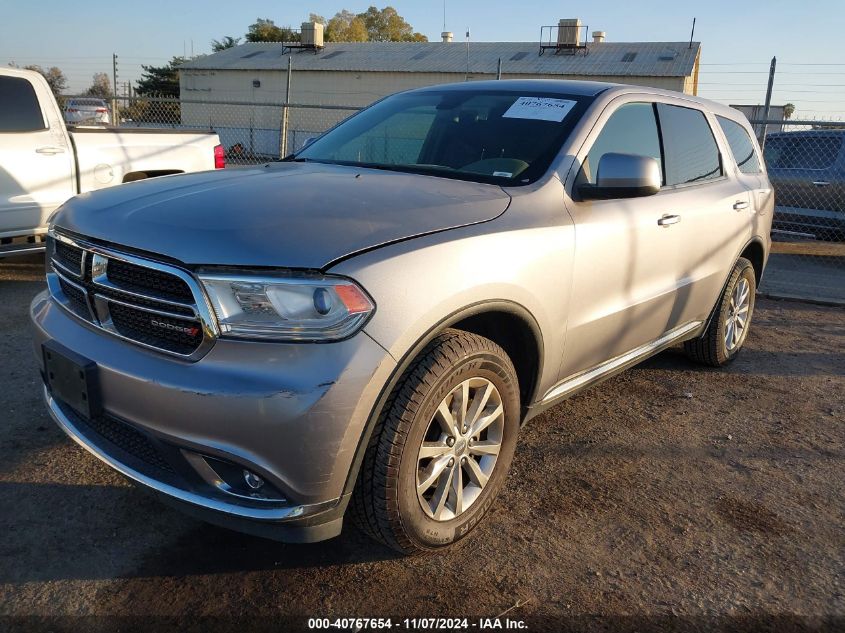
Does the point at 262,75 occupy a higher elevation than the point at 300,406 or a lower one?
higher

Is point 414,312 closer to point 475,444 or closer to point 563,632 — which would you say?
point 475,444

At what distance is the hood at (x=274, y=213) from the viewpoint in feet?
7.00

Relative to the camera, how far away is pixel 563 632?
2268mm

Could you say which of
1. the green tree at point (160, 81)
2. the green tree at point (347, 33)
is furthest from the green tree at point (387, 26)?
the green tree at point (160, 81)

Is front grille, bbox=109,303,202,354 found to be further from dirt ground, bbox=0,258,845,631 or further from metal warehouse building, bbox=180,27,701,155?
metal warehouse building, bbox=180,27,701,155

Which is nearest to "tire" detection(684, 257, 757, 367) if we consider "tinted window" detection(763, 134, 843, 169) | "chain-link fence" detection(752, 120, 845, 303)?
"chain-link fence" detection(752, 120, 845, 303)

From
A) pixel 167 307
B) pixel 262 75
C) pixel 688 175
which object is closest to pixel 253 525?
pixel 167 307

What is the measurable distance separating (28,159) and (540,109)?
477 centimetres

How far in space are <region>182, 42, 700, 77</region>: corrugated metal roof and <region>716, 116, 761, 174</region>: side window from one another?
29.6 metres

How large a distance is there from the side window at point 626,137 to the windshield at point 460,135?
6.4 inches

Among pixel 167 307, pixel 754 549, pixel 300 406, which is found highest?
pixel 167 307

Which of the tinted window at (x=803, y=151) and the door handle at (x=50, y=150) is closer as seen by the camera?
the door handle at (x=50, y=150)

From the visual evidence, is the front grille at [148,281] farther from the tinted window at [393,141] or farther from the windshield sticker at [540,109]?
the windshield sticker at [540,109]

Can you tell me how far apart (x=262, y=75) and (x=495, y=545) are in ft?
137
